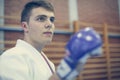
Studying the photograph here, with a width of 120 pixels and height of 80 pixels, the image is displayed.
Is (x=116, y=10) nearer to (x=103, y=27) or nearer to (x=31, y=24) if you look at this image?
(x=103, y=27)

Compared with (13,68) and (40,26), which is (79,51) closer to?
(13,68)

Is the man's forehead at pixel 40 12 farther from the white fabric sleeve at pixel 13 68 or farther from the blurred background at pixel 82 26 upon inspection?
the blurred background at pixel 82 26

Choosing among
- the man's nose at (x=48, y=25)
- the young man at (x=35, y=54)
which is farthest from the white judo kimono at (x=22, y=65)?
the man's nose at (x=48, y=25)

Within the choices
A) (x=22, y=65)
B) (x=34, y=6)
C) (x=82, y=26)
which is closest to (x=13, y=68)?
(x=22, y=65)

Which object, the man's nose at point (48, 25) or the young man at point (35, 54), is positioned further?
the man's nose at point (48, 25)

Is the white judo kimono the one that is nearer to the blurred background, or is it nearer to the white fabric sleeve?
the white fabric sleeve

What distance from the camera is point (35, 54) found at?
141cm

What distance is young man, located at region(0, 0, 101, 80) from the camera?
1.02 meters

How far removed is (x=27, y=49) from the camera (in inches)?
55.3

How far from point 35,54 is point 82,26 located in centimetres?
334

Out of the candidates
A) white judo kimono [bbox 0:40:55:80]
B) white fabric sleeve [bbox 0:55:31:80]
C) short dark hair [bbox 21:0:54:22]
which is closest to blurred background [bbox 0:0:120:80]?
short dark hair [bbox 21:0:54:22]

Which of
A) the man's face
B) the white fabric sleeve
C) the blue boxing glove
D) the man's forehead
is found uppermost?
the man's forehead

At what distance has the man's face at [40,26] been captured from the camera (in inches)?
55.2

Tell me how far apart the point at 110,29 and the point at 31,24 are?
4008 mm
